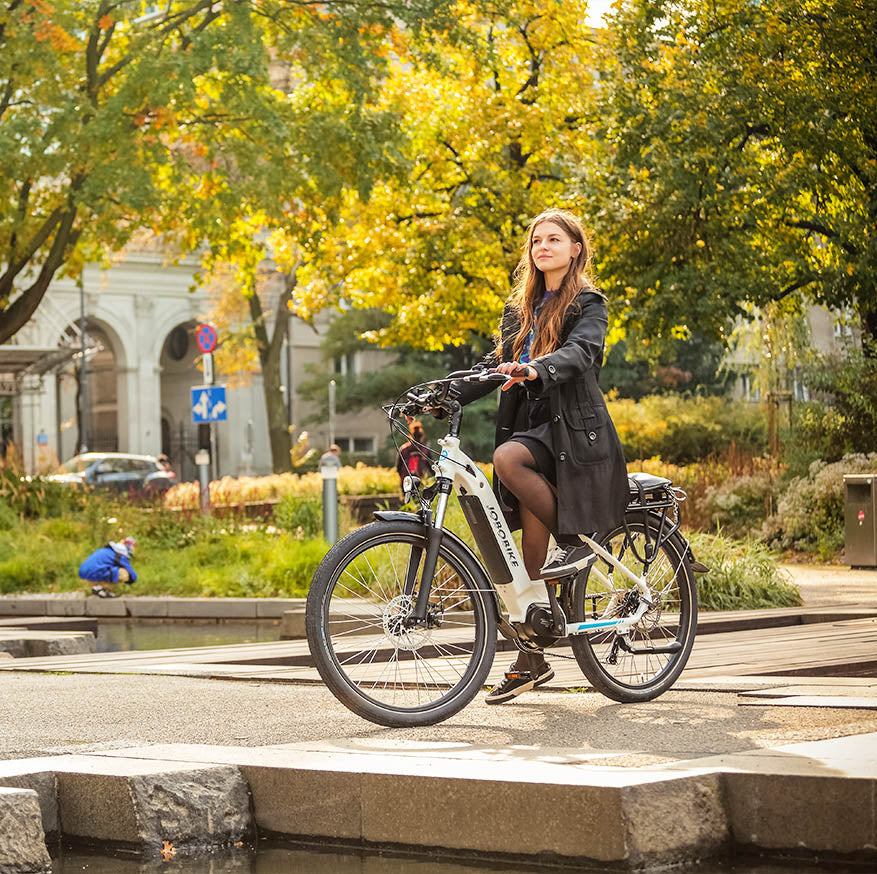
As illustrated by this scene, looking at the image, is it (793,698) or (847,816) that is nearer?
(847,816)

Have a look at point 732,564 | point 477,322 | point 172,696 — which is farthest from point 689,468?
point 172,696

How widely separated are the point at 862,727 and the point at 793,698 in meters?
0.85

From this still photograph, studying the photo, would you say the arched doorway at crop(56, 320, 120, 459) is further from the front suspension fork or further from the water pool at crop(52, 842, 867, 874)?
the water pool at crop(52, 842, 867, 874)

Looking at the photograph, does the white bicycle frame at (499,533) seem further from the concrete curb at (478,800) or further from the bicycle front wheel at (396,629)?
the concrete curb at (478,800)

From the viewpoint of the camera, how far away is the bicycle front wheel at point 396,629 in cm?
513

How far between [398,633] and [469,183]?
22.2m

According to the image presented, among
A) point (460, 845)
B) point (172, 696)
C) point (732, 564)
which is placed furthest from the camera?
point (732, 564)

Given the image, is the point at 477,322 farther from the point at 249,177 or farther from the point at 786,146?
the point at 786,146

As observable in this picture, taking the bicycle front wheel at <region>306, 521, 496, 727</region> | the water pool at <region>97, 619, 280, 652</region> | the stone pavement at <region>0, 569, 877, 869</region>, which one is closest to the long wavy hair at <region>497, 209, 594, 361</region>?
the bicycle front wheel at <region>306, 521, 496, 727</region>

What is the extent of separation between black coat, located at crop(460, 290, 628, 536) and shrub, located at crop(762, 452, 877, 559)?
13746 mm

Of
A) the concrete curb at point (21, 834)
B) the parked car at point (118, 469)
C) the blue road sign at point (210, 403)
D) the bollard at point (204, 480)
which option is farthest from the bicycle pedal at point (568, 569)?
the parked car at point (118, 469)

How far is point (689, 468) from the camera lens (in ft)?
81.0

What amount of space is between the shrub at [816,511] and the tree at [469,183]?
6.99 m

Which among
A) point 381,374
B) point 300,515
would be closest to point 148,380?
point 381,374
